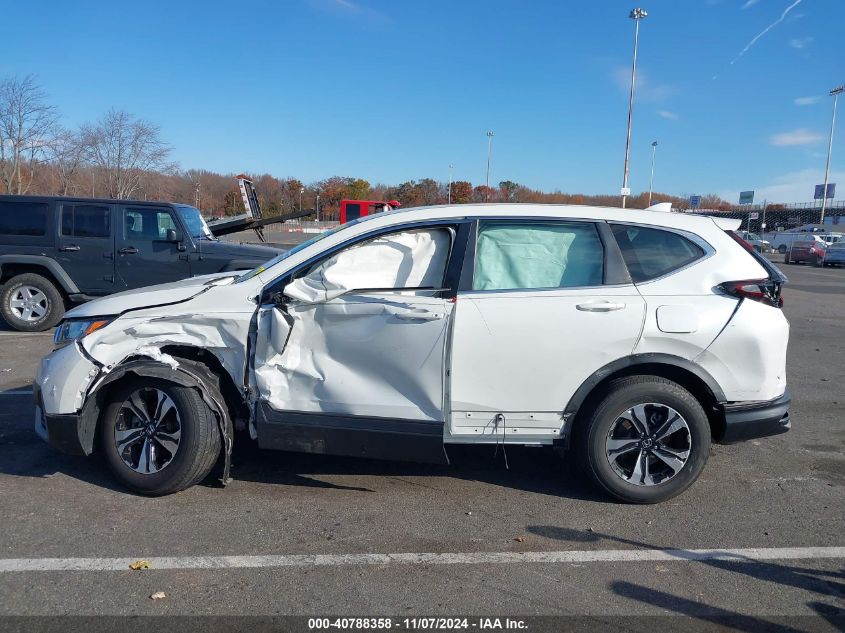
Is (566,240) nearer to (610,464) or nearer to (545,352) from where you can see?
(545,352)

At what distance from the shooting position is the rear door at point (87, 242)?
9570mm

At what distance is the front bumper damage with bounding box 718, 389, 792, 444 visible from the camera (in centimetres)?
412

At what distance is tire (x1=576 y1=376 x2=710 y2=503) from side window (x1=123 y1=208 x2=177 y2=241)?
299 inches

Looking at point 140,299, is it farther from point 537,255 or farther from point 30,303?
point 30,303

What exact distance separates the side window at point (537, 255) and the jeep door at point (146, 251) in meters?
6.64

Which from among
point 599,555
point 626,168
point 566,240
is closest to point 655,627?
point 599,555

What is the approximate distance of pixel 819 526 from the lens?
12.8 ft

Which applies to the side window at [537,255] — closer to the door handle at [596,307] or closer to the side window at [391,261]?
the door handle at [596,307]

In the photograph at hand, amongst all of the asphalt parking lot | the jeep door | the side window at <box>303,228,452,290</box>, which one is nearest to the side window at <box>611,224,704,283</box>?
the side window at <box>303,228,452,290</box>

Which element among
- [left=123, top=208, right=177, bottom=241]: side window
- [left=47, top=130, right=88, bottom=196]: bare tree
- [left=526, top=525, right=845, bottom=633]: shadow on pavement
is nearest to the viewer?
[left=526, top=525, right=845, bottom=633]: shadow on pavement

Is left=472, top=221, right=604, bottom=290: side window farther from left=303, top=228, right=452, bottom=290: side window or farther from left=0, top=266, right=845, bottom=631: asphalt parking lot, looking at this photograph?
left=0, top=266, right=845, bottom=631: asphalt parking lot

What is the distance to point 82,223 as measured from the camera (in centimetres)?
961

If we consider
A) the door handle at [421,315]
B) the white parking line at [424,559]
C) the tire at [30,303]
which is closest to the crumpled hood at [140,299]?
the door handle at [421,315]

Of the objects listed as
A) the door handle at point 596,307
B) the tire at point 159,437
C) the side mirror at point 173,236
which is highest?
the side mirror at point 173,236
